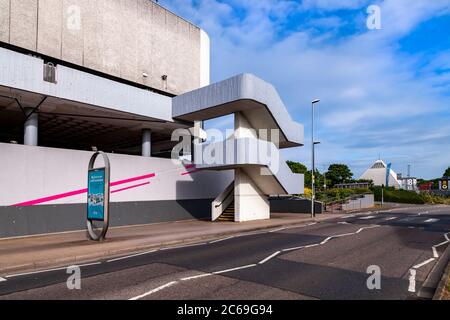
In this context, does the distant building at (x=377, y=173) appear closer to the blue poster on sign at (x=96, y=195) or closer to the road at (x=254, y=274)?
→ the road at (x=254, y=274)

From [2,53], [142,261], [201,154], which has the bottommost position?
[142,261]

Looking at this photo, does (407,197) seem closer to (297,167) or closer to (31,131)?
(297,167)

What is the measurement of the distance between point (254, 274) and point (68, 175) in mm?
13145

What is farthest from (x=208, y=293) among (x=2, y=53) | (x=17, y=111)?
(x=17, y=111)

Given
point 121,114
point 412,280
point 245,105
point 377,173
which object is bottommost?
point 412,280

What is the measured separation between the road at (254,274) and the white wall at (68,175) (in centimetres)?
827

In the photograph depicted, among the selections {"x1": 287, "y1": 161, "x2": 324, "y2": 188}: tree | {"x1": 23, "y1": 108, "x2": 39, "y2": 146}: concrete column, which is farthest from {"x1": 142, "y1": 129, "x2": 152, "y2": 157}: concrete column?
{"x1": 287, "y1": 161, "x2": 324, "y2": 188}: tree

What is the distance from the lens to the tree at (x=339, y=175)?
100m

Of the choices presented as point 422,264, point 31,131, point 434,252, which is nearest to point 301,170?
point 31,131

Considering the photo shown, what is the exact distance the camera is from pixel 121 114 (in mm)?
21156

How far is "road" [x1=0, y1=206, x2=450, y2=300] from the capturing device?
6.68 meters

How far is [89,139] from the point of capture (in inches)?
1202
